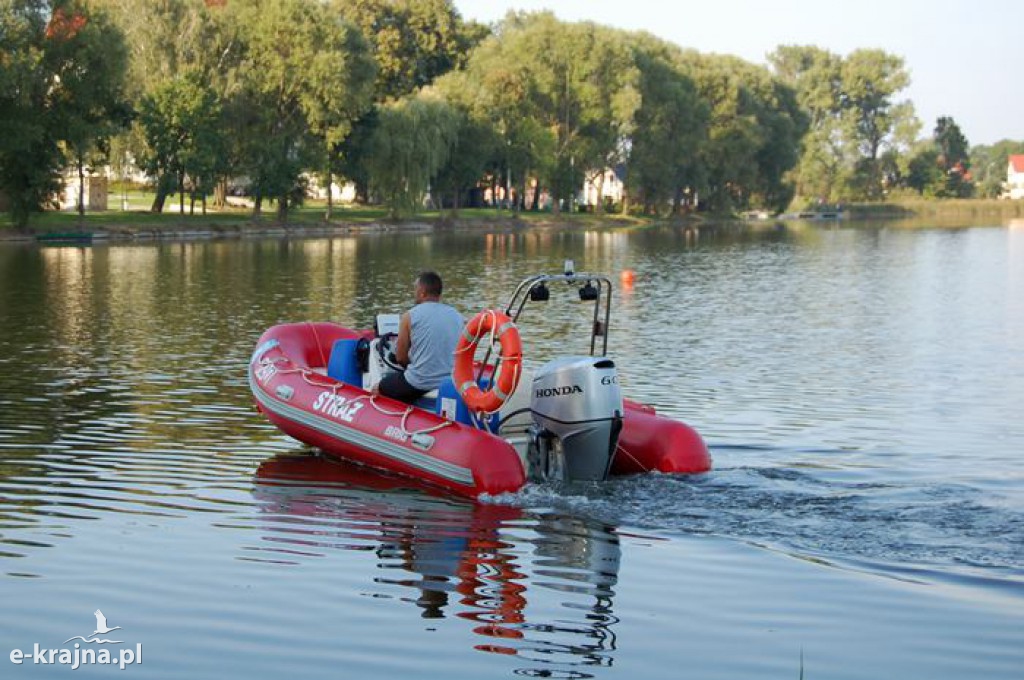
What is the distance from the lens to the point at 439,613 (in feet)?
26.8

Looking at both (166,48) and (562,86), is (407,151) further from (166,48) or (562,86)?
(562,86)

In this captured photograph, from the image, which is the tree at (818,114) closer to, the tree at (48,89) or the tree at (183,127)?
the tree at (183,127)

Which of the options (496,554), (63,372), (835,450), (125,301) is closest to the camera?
(496,554)

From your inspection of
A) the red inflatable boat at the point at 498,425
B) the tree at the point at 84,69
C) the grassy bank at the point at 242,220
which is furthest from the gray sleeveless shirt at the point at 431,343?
the grassy bank at the point at 242,220

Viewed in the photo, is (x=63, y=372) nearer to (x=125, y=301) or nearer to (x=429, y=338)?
(x=429, y=338)

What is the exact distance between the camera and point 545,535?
10016mm

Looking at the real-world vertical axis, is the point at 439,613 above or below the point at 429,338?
below

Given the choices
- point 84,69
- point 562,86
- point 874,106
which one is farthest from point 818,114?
point 84,69

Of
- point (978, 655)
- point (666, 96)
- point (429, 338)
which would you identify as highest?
point (666, 96)

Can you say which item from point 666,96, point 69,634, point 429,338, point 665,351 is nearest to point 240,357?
point 665,351

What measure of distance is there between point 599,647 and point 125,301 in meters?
22.8

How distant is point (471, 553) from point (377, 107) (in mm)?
59329

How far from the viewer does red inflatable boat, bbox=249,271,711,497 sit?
11.1 m

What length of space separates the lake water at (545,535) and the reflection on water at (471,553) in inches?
1.0
